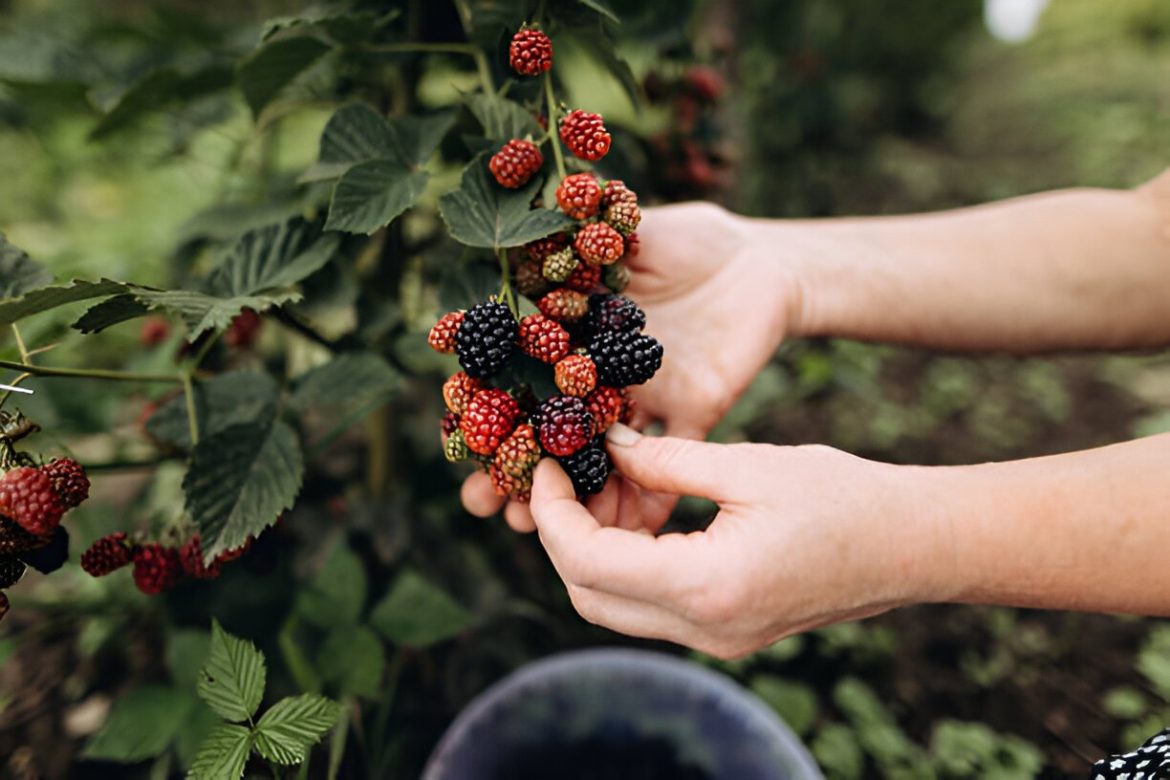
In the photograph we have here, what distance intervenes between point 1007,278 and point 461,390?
0.95 m

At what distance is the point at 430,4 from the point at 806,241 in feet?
2.22

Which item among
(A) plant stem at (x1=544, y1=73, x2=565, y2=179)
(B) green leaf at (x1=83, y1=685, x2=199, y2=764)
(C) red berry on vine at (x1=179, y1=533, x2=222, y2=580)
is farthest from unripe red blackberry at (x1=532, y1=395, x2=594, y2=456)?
(B) green leaf at (x1=83, y1=685, x2=199, y2=764)

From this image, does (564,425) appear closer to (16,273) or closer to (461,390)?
(461,390)

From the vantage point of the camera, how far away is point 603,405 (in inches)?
27.5

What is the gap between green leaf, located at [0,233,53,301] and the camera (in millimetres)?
682

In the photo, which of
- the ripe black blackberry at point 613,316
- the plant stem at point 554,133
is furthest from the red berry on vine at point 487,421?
the plant stem at point 554,133

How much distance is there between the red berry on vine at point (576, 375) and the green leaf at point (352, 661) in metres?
0.52

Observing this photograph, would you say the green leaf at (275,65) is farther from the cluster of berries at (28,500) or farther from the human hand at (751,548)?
the human hand at (751,548)

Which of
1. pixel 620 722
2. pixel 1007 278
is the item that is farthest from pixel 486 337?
pixel 1007 278

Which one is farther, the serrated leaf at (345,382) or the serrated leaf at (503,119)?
the serrated leaf at (345,382)

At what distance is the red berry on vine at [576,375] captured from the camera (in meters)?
0.63

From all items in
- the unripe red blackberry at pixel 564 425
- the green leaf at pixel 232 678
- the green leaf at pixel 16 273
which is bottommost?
the green leaf at pixel 232 678

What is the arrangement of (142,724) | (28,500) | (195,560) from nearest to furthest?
(28,500) → (195,560) → (142,724)

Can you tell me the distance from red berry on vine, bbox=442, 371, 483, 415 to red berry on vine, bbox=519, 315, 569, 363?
7 centimetres
